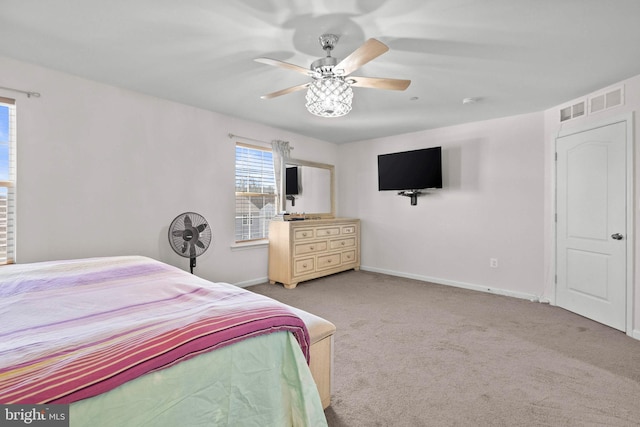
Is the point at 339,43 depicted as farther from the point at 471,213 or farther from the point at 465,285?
the point at 465,285

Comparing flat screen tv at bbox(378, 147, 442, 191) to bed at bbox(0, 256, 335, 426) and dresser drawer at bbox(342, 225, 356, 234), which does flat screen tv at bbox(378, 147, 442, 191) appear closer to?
dresser drawer at bbox(342, 225, 356, 234)

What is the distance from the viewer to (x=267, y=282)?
4.39m

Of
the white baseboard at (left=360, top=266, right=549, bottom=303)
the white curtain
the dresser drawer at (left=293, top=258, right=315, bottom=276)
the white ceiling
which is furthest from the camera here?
the white curtain

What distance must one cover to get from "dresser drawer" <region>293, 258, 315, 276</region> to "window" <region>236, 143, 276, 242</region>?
2.24 feet

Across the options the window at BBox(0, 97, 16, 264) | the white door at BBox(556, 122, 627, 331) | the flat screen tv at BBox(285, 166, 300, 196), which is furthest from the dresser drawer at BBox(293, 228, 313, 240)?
the white door at BBox(556, 122, 627, 331)

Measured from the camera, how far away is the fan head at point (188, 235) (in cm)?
296

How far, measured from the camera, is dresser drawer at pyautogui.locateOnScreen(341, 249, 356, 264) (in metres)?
5.05

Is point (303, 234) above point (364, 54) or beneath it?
beneath

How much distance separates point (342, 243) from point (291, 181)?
52.4 inches

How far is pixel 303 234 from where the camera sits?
4.34 m

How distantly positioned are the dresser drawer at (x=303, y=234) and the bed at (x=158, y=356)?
2.60 m

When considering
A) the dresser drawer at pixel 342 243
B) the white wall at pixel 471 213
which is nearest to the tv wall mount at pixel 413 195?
the white wall at pixel 471 213

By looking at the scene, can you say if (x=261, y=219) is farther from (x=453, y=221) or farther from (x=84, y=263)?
(x=453, y=221)

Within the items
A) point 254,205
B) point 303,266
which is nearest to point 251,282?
point 303,266
